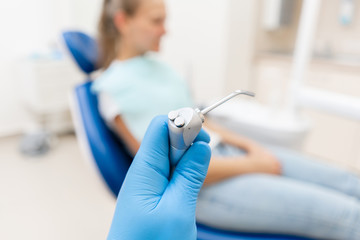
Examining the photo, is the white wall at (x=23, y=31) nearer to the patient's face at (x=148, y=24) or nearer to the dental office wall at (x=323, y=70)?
the dental office wall at (x=323, y=70)

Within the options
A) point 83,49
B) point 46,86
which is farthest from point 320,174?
point 46,86

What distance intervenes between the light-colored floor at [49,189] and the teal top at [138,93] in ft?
0.73

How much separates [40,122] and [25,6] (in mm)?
930

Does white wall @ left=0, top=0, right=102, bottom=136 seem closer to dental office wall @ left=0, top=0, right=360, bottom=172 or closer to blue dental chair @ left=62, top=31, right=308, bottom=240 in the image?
dental office wall @ left=0, top=0, right=360, bottom=172

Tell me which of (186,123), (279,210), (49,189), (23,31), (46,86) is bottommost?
(49,189)

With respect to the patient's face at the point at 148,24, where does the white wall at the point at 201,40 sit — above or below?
below

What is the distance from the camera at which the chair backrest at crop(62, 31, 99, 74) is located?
2.93 ft

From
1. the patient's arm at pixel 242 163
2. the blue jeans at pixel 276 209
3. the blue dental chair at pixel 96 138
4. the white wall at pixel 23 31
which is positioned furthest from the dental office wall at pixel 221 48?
the blue jeans at pixel 276 209

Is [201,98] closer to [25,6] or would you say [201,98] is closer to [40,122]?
[40,122]

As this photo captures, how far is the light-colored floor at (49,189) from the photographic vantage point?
1128 millimetres

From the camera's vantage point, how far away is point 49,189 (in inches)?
62.8

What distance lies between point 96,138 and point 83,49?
32 cm

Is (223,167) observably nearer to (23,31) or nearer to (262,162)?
(262,162)

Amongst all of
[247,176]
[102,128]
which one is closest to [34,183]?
[102,128]
